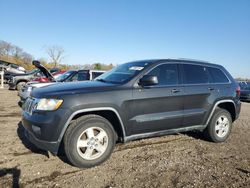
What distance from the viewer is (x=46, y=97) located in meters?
3.92

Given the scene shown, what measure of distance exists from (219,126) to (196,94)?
3.68 ft

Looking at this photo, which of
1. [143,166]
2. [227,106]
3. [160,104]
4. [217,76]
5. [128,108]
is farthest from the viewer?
[227,106]

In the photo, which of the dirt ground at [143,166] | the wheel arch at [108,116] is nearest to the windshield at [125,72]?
the wheel arch at [108,116]

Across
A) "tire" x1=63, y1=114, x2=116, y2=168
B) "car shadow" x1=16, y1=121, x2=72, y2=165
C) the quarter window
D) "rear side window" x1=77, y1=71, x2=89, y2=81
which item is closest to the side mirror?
the quarter window

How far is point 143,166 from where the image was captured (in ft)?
13.7

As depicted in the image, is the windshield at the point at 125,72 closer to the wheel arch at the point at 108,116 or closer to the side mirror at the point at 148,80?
the side mirror at the point at 148,80

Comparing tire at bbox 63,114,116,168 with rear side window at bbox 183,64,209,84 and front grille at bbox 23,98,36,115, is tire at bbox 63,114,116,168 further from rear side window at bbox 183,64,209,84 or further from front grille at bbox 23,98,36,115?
rear side window at bbox 183,64,209,84

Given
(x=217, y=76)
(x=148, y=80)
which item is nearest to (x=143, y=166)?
(x=148, y=80)

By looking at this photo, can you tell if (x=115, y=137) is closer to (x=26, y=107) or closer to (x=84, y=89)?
(x=84, y=89)

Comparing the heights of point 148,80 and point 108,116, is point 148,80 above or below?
above

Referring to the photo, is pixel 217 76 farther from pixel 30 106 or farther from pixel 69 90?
pixel 30 106

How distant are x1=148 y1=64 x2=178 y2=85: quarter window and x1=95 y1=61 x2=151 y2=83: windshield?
238 mm

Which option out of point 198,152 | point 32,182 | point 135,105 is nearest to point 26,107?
point 32,182

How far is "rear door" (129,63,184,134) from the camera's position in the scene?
14.7ft
